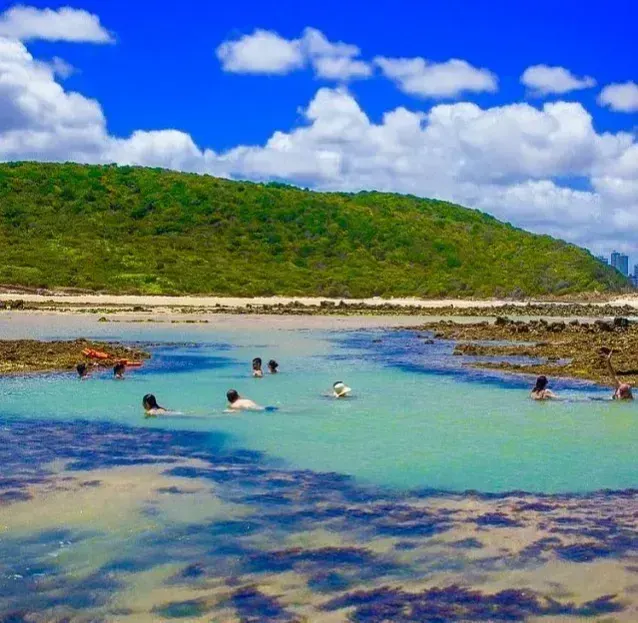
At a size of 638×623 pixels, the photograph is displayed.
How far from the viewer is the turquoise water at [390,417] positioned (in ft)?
40.8

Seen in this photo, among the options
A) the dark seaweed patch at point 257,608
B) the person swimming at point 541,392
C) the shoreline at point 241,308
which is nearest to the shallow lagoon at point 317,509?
the dark seaweed patch at point 257,608

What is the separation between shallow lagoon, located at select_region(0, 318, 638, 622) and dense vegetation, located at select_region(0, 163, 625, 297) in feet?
194

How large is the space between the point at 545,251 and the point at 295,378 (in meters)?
87.7

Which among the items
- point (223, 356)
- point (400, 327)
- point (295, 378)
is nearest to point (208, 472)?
point (295, 378)

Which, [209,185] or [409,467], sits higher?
[209,185]

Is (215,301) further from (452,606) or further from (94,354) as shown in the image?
(452,606)

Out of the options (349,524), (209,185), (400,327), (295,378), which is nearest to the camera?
(349,524)

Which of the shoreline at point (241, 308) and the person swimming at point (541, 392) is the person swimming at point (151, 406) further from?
the shoreline at point (241, 308)

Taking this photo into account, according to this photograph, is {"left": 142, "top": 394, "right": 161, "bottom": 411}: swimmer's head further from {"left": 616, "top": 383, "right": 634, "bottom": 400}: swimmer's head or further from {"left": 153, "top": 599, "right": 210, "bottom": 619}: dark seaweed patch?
{"left": 153, "top": 599, "right": 210, "bottom": 619}: dark seaweed patch

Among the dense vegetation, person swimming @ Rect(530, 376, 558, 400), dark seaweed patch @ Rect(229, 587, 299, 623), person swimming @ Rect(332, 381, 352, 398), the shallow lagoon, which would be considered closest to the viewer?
dark seaweed patch @ Rect(229, 587, 299, 623)

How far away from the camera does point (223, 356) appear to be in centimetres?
2973

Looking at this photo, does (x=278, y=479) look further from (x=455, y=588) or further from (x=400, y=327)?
(x=400, y=327)

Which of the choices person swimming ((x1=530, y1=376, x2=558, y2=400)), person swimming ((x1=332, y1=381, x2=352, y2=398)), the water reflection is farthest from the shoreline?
the water reflection

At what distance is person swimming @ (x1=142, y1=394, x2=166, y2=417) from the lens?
1695 cm
